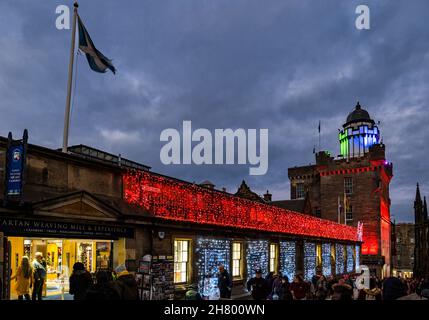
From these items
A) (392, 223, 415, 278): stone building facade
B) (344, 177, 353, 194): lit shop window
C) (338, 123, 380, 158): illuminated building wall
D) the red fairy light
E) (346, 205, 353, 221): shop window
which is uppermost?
(338, 123, 380, 158): illuminated building wall

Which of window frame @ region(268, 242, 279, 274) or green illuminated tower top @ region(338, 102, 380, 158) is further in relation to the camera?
green illuminated tower top @ region(338, 102, 380, 158)

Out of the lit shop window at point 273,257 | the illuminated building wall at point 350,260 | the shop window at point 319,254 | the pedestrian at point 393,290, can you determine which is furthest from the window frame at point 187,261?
the illuminated building wall at point 350,260

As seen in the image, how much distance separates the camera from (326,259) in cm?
3350

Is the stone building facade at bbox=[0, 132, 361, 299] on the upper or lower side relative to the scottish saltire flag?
lower

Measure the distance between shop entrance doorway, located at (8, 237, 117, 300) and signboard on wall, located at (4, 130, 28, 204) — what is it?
152 inches

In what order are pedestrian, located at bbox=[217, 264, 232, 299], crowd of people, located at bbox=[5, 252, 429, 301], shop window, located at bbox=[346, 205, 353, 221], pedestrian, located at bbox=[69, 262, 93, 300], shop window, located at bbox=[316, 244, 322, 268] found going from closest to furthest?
crowd of people, located at bbox=[5, 252, 429, 301] → pedestrian, located at bbox=[69, 262, 93, 300] → pedestrian, located at bbox=[217, 264, 232, 299] → shop window, located at bbox=[316, 244, 322, 268] → shop window, located at bbox=[346, 205, 353, 221]

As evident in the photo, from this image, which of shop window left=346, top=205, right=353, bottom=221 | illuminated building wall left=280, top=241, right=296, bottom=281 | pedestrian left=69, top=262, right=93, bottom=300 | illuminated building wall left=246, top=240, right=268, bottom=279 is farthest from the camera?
shop window left=346, top=205, right=353, bottom=221

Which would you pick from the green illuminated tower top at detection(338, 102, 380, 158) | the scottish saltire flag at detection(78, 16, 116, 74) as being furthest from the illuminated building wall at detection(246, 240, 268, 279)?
the green illuminated tower top at detection(338, 102, 380, 158)

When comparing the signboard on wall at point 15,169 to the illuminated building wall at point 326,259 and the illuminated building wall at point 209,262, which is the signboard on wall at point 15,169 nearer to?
the illuminated building wall at point 209,262

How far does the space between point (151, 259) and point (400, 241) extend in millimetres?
119973

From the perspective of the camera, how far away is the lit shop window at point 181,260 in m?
16.5

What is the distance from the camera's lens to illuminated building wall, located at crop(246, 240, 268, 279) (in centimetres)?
2136

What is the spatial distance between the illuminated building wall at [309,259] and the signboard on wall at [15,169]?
21394 mm

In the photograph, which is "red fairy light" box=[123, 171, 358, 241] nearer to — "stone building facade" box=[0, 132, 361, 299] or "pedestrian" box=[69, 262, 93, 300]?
"stone building facade" box=[0, 132, 361, 299]
